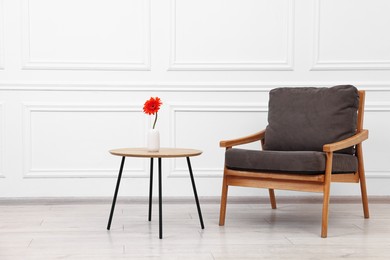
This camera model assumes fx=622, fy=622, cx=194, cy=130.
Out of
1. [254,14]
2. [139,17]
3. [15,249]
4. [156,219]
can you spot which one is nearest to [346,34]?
[254,14]

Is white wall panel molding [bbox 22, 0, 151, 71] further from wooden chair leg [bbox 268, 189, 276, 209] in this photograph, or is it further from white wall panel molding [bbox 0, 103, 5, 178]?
wooden chair leg [bbox 268, 189, 276, 209]

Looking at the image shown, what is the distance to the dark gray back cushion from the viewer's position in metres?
3.51

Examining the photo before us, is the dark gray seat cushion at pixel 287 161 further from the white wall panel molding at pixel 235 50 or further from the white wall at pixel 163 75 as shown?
the white wall panel molding at pixel 235 50

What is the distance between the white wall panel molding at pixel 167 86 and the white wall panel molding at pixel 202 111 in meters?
0.10

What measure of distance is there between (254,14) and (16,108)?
1702 mm

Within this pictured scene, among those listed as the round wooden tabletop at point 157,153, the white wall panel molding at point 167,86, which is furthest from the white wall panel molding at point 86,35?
the round wooden tabletop at point 157,153

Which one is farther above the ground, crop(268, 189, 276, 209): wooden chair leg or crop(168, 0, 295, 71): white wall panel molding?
crop(168, 0, 295, 71): white wall panel molding

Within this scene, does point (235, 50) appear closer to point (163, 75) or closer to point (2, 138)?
point (163, 75)

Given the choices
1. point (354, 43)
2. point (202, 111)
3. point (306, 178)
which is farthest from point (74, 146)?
point (354, 43)

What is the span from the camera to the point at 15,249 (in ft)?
9.18

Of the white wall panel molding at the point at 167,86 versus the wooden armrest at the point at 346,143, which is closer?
the wooden armrest at the point at 346,143

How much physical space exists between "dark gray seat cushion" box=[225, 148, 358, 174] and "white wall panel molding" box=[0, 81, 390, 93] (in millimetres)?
916

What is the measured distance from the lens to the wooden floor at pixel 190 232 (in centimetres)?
274

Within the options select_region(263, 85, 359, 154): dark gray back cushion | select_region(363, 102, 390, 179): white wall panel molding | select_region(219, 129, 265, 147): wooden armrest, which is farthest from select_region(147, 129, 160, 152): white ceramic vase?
select_region(363, 102, 390, 179): white wall panel molding
